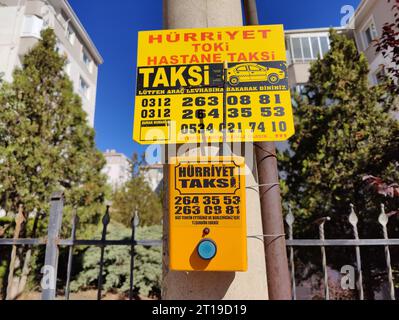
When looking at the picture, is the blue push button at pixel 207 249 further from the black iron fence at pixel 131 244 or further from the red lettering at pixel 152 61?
the red lettering at pixel 152 61

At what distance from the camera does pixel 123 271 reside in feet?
23.2

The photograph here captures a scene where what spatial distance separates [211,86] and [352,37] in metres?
16.9

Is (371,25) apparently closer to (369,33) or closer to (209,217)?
(369,33)

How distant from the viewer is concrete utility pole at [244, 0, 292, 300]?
1.33 metres

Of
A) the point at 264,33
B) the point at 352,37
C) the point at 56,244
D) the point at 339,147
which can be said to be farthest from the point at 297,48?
the point at 56,244

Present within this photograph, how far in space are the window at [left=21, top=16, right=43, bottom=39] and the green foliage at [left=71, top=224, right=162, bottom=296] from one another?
37.1 feet

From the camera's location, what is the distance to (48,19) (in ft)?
47.9

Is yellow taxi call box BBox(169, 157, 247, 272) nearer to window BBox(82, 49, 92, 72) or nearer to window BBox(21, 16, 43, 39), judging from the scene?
window BBox(21, 16, 43, 39)

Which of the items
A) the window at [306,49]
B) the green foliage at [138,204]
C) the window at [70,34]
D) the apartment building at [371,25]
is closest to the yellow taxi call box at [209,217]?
the green foliage at [138,204]

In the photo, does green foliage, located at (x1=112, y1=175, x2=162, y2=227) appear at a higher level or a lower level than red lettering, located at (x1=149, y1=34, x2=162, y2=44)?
higher

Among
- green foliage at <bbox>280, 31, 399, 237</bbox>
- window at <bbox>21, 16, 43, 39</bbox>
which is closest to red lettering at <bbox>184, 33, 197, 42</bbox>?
green foliage at <bbox>280, 31, 399, 237</bbox>

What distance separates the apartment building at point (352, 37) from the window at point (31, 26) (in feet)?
40.9

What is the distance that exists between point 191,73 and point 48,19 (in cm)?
1631
